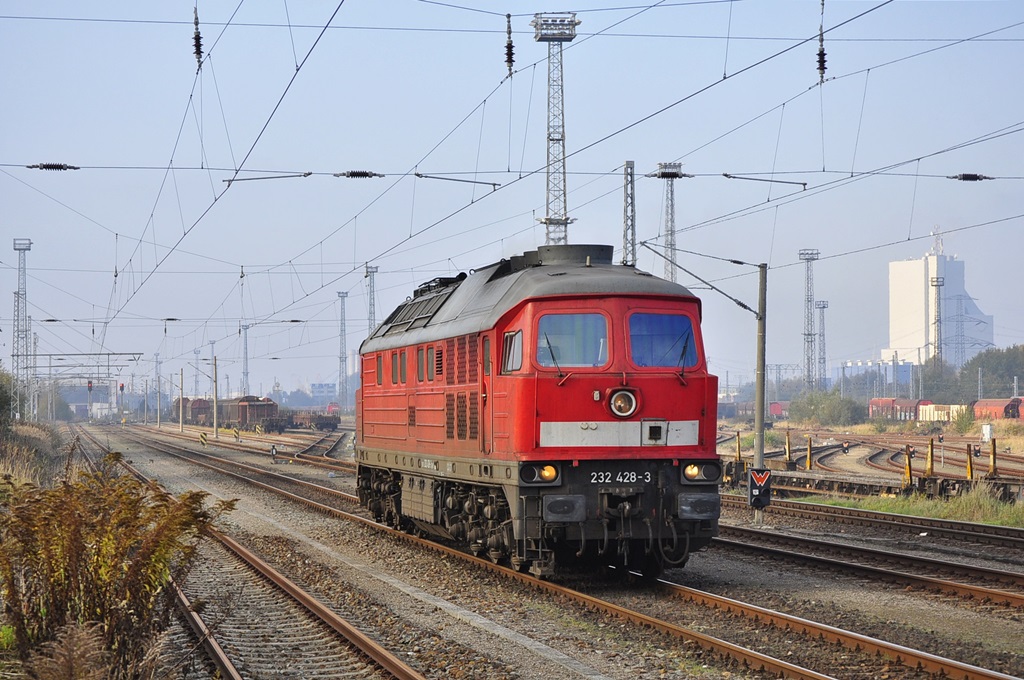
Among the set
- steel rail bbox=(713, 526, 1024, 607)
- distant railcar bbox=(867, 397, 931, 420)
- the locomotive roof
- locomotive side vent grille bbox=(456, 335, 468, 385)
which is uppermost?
the locomotive roof

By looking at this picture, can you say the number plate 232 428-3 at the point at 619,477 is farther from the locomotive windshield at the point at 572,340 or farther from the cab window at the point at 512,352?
the cab window at the point at 512,352

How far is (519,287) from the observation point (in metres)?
14.5

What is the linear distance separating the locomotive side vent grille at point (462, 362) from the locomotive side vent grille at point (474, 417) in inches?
19.0

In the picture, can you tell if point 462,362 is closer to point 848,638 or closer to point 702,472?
point 702,472

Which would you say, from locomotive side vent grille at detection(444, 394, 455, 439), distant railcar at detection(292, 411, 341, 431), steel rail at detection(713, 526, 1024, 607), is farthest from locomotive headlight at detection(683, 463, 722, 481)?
distant railcar at detection(292, 411, 341, 431)

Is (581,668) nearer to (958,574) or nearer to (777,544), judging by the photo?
(958,574)

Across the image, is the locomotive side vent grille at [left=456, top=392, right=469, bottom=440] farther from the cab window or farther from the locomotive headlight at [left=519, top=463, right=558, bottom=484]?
the locomotive headlight at [left=519, top=463, right=558, bottom=484]

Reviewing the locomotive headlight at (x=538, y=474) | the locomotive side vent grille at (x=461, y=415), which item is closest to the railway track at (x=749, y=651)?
the locomotive headlight at (x=538, y=474)

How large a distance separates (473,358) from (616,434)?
255cm

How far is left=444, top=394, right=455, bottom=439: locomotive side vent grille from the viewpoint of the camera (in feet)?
53.1

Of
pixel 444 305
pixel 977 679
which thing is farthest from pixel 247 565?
pixel 977 679

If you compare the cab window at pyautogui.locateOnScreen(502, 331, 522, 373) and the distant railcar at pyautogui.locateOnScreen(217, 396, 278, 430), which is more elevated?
the cab window at pyautogui.locateOnScreen(502, 331, 522, 373)

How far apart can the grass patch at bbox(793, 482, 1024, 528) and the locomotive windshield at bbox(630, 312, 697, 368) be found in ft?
35.5

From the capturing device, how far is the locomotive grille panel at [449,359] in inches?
638
